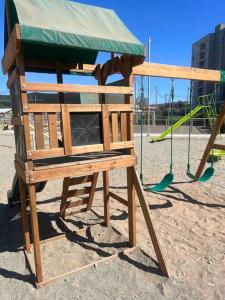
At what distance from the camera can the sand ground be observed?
2.82 metres

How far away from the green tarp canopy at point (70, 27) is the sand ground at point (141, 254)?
256cm

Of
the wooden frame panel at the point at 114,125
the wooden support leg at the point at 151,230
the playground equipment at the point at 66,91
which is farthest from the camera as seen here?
the wooden frame panel at the point at 114,125

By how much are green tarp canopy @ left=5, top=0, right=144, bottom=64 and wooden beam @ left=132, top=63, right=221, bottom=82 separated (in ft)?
1.91

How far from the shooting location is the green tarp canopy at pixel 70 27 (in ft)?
8.05

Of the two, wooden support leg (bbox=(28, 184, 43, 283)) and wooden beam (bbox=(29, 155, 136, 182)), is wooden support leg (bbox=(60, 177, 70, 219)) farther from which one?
wooden support leg (bbox=(28, 184, 43, 283))

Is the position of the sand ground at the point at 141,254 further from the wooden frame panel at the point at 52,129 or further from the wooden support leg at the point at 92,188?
the wooden frame panel at the point at 52,129

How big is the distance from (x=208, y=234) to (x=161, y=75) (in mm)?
2481

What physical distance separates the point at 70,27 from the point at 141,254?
289cm

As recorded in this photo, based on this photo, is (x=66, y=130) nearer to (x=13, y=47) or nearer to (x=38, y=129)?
(x=38, y=129)

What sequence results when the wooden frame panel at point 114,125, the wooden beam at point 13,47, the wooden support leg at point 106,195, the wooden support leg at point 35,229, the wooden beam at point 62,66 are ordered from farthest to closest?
the wooden support leg at point 106,195 < the wooden beam at point 62,66 < the wooden frame panel at point 114,125 < the wooden support leg at point 35,229 < the wooden beam at point 13,47

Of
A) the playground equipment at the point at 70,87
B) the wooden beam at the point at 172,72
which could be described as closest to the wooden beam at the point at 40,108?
the playground equipment at the point at 70,87

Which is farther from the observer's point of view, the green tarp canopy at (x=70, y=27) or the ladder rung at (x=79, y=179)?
the ladder rung at (x=79, y=179)

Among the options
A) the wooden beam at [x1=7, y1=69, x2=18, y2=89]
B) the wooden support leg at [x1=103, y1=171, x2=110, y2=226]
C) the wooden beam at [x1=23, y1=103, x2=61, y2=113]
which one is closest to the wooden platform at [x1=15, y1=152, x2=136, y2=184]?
the wooden beam at [x1=23, y1=103, x2=61, y2=113]

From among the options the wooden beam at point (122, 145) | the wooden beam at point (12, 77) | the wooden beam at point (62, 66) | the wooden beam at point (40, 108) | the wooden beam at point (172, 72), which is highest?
the wooden beam at point (62, 66)
